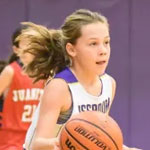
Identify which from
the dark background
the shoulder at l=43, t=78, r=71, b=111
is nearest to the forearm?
the shoulder at l=43, t=78, r=71, b=111

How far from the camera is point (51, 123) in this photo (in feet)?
9.04

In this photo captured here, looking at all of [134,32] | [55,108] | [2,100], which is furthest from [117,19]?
[55,108]

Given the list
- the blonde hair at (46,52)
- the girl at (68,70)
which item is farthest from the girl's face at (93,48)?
the blonde hair at (46,52)

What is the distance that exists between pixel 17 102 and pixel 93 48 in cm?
158

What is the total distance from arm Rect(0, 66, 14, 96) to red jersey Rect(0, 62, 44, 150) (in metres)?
0.04

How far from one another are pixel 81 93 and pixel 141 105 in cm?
274

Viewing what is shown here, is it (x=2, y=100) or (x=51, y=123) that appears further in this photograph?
(x=2, y=100)

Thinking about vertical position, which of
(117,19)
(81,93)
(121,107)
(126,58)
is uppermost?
(81,93)

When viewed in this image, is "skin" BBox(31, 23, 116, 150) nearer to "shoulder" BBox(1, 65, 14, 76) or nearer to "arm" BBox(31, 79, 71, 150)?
"arm" BBox(31, 79, 71, 150)

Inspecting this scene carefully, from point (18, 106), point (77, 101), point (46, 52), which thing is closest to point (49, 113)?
point (77, 101)

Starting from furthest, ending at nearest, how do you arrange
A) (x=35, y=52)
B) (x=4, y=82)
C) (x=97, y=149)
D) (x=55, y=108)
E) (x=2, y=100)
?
(x=2, y=100)
(x=4, y=82)
(x=35, y=52)
(x=55, y=108)
(x=97, y=149)

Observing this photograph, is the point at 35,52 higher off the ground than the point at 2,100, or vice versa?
the point at 35,52

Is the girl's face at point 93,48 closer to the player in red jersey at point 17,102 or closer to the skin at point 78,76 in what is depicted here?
the skin at point 78,76

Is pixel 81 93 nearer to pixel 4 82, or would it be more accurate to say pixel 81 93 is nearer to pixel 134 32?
pixel 4 82
